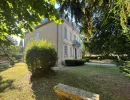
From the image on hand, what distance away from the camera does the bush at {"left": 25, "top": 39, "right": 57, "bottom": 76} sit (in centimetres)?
945

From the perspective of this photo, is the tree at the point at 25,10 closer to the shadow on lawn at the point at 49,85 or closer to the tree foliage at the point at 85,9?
the tree foliage at the point at 85,9

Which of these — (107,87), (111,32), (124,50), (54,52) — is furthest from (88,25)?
(54,52)

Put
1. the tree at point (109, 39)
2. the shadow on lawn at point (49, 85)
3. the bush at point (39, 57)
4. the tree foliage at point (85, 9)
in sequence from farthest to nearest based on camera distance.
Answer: the bush at point (39, 57)
the shadow on lawn at point (49, 85)
the tree foliage at point (85, 9)
the tree at point (109, 39)

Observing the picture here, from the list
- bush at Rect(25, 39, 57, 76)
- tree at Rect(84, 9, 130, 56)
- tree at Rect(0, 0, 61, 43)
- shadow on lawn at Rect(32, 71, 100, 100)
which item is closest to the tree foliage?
tree at Rect(84, 9, 130, 56)

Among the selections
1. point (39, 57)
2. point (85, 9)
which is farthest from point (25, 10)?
point (39, 57)

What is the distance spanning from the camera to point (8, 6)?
10.2 feet

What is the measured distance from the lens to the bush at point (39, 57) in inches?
372

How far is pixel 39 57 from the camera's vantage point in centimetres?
942

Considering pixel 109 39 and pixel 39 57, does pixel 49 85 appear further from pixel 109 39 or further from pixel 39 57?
pixel 109 39

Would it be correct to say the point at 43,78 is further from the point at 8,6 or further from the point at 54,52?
the point at 8,6

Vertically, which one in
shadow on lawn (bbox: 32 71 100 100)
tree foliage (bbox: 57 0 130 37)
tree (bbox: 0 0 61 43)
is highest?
tree foliage (bbox: 57 0 130 37)

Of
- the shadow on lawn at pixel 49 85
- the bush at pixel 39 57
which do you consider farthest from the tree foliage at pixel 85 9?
the bush at pixel 39 57

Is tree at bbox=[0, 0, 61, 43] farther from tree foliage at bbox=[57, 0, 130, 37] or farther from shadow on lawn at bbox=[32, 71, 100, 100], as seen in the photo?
shadow on lawn at bbox=[32, 71, 100, 100]

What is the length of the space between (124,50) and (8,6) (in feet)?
13.1
